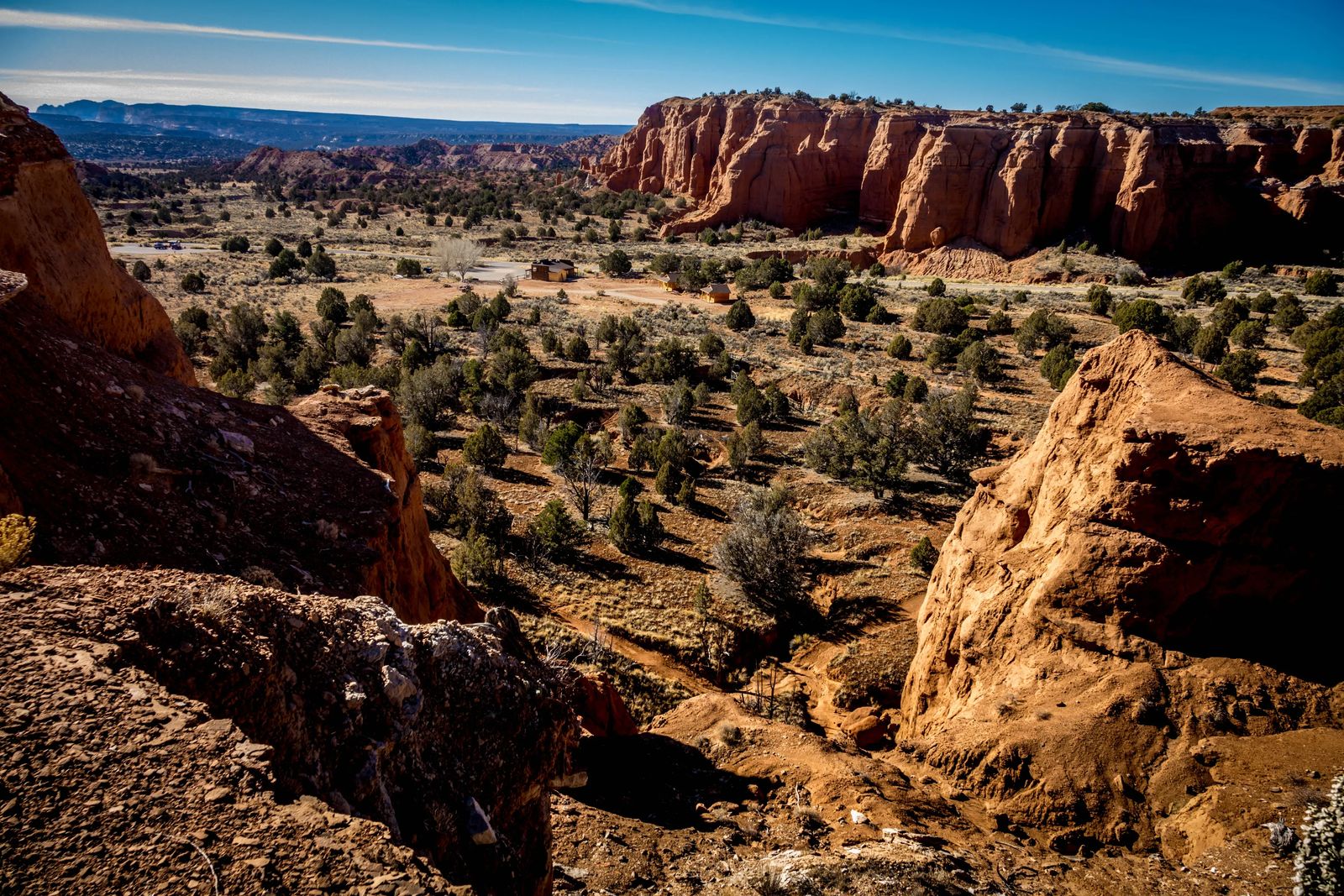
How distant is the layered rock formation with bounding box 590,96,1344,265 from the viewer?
58844 mm

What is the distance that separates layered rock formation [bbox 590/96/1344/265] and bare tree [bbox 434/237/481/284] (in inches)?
1371

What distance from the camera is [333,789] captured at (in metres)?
4.86

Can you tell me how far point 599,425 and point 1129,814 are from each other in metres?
26.1

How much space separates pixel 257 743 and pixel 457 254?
64.1 meters

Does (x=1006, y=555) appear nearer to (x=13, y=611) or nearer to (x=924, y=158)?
(x=13, y=611)

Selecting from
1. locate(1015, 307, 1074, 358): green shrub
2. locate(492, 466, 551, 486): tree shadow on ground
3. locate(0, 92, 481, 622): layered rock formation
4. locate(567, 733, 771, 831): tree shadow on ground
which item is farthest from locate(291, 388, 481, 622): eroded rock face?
locate(1015, 307, 1074, 358): green shrub

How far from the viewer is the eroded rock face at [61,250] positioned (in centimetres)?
959

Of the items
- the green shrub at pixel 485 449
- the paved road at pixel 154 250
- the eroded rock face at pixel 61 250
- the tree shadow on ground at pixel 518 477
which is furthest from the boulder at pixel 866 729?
the paved road at pixel 154 250

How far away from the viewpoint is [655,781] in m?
10.7

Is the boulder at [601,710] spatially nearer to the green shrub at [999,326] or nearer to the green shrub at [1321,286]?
the green shrub at [999,326]

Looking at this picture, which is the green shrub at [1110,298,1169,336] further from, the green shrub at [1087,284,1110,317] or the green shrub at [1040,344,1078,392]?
the green shrub at [1040,344,1078,392]

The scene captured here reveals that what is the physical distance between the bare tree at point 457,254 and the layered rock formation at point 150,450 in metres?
52.6

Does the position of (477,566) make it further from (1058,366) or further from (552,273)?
(552,273)

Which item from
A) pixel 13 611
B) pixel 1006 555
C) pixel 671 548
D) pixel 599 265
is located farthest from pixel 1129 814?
pixel 599 265
